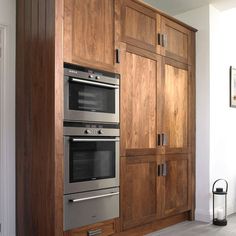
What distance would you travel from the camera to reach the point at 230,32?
4.60 metres

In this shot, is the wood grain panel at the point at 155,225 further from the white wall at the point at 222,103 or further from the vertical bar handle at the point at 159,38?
the vertical bar handle at the point at 159,38

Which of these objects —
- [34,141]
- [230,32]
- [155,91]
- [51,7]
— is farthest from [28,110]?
[230,32]

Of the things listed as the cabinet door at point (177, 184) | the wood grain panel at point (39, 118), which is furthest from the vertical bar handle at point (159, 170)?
the wood grain panel at point (39, 118)

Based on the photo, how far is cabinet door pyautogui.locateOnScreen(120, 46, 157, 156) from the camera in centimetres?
315

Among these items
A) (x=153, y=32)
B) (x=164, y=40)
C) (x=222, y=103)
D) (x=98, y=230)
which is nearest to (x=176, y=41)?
(x=164, y=40)

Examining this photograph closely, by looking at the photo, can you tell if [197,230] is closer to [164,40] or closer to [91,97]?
[91,97]

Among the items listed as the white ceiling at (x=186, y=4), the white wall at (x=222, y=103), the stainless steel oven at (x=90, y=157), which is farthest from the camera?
the white wall at (x=222, y=103)

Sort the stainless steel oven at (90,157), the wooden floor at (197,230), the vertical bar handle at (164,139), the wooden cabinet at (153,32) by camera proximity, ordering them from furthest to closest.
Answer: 1. the vertical bar handle at (164,139)
2. the wooden floor at (197,230)
3. the wooden cabinet at (153,32)
4. the stainless steel oven at (90,157)

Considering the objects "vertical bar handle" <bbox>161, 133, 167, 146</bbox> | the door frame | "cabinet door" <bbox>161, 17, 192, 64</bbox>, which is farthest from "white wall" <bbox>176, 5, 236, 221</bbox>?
the door frame

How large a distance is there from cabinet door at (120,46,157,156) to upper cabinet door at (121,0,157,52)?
109 mm

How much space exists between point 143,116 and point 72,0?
1360mm

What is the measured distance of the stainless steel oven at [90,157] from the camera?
102 inches

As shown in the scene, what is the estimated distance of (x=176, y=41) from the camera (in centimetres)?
389

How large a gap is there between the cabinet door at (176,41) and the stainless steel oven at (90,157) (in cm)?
132
